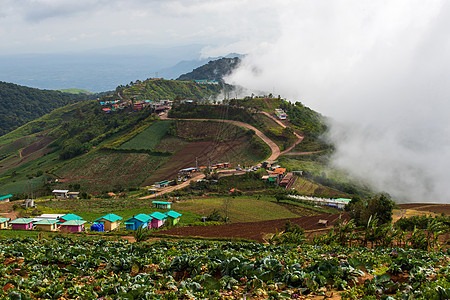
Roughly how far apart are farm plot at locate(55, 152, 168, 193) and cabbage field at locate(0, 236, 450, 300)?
50.6 m

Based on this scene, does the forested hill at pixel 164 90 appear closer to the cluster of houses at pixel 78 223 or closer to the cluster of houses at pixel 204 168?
the cluster of houses at pixel 204 168

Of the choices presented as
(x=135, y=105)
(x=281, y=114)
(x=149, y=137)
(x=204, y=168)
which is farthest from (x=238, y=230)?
(x=135, y=105)

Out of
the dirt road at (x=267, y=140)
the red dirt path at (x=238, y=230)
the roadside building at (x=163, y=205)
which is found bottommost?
the roadside building at (x=163, y=205)

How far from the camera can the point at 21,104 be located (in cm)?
15162

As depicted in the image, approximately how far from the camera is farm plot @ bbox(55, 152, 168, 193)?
63094mm

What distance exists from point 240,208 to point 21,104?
466 ft

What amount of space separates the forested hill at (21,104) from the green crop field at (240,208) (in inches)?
4530

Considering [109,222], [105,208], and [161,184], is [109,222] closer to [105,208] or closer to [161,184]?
[105,208]

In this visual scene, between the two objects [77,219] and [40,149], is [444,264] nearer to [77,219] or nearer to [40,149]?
[77,219]

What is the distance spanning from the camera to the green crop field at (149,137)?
73250mm

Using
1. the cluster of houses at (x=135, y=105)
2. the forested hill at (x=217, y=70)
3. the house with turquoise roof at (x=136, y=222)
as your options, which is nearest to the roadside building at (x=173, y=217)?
the house with turquoise roof at (x=136, y=222)

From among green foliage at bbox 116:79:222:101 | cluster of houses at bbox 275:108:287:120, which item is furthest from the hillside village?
green foliage at bbox 116:79:222:101

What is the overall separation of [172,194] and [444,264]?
42139 millimetres

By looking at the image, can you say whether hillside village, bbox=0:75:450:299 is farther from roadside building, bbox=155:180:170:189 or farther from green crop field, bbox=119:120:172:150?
green crop field, bbox=119:120:172:150
